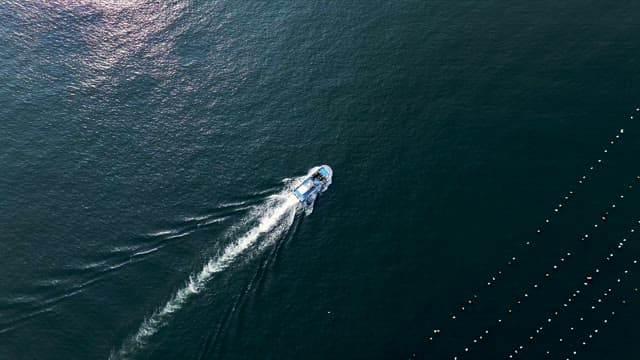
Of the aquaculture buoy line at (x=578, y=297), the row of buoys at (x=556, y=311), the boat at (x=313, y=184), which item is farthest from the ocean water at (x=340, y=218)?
the boat at (x=313, y=184)

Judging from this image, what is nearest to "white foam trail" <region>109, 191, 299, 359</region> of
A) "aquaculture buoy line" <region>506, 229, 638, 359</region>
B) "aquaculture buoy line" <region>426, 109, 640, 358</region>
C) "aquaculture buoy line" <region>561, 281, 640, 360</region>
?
"aquaculture buoy line" <region>426, 109, 640, 358</region>

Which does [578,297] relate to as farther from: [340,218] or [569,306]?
[340,218]

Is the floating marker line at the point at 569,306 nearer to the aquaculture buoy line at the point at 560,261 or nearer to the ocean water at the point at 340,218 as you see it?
the ocean water at the point at 340,218

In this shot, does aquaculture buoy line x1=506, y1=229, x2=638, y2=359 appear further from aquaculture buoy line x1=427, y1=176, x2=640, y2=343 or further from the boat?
the boat

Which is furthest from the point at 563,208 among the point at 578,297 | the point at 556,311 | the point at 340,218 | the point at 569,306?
the point at 340,218

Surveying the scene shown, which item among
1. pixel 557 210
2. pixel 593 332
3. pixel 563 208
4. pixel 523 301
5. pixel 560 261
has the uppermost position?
pixel 557 210
